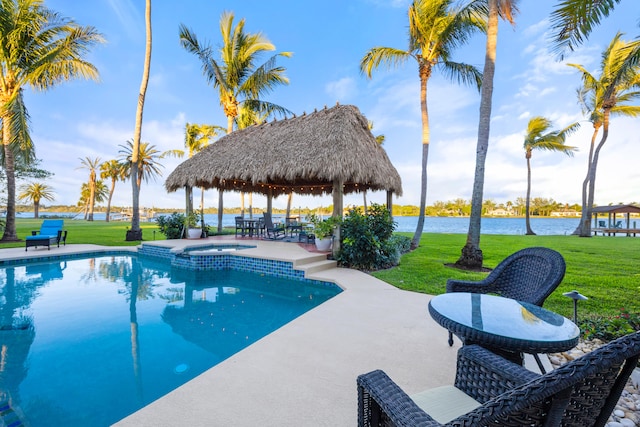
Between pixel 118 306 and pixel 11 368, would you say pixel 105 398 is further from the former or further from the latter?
pixel 118 306

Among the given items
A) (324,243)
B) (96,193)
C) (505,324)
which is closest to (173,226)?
(324,243)

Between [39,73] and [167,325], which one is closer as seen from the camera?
[167,325]

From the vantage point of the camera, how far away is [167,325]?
13.2ft

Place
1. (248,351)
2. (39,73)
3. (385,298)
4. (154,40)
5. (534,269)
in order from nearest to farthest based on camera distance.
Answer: (248,351), (534,269), (385,298), (39,73), (154,40)

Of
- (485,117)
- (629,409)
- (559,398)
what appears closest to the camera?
(559,398)

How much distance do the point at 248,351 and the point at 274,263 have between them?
4.11 meters

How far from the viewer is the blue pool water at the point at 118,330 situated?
7.93 feet

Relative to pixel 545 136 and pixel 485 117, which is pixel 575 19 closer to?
pixel 485 117

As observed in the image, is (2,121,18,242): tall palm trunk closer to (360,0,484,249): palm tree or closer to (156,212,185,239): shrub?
(156,212,185,239): shrub

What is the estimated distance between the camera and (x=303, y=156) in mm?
8422

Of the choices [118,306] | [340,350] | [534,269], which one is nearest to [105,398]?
[340,350]

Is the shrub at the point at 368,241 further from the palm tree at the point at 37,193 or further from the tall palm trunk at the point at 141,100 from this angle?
the palm tree at the point at 37,193

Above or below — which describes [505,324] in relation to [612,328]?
above

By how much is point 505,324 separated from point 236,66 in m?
14.8
